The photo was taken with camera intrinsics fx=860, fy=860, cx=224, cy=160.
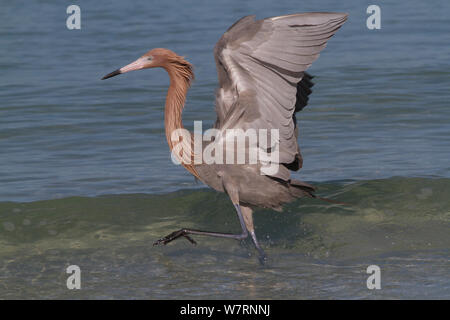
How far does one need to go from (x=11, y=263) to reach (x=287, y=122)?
2.51 meters

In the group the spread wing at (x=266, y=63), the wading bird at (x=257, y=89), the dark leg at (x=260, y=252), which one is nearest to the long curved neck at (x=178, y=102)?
the wading bird at (x=257, y=89)

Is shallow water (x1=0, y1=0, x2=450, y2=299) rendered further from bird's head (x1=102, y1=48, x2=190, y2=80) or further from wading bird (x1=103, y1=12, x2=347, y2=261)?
bird's head (x1=102, y1=48, x2=190, y2=80)

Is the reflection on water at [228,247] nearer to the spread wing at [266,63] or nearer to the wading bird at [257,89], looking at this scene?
the wading bird at [257,89]

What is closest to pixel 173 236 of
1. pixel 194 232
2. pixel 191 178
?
pixel 194 232

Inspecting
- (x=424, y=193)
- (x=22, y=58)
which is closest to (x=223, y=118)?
(x=424, y=193)

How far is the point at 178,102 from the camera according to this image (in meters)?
6.85

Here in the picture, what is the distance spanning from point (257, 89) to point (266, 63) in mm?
215

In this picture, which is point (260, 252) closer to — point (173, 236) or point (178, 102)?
point (173, 236)

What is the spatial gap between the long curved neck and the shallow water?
916 mm

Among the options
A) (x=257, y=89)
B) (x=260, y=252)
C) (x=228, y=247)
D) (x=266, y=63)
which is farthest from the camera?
(x=228, y=247)

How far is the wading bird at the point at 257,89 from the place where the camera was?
6070 mm

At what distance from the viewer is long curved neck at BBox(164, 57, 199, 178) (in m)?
6.75

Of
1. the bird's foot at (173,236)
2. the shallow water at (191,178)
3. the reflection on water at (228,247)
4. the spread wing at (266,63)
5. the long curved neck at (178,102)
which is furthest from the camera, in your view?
the bird's foot at (173,236)

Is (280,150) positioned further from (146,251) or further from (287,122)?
(146,251)
